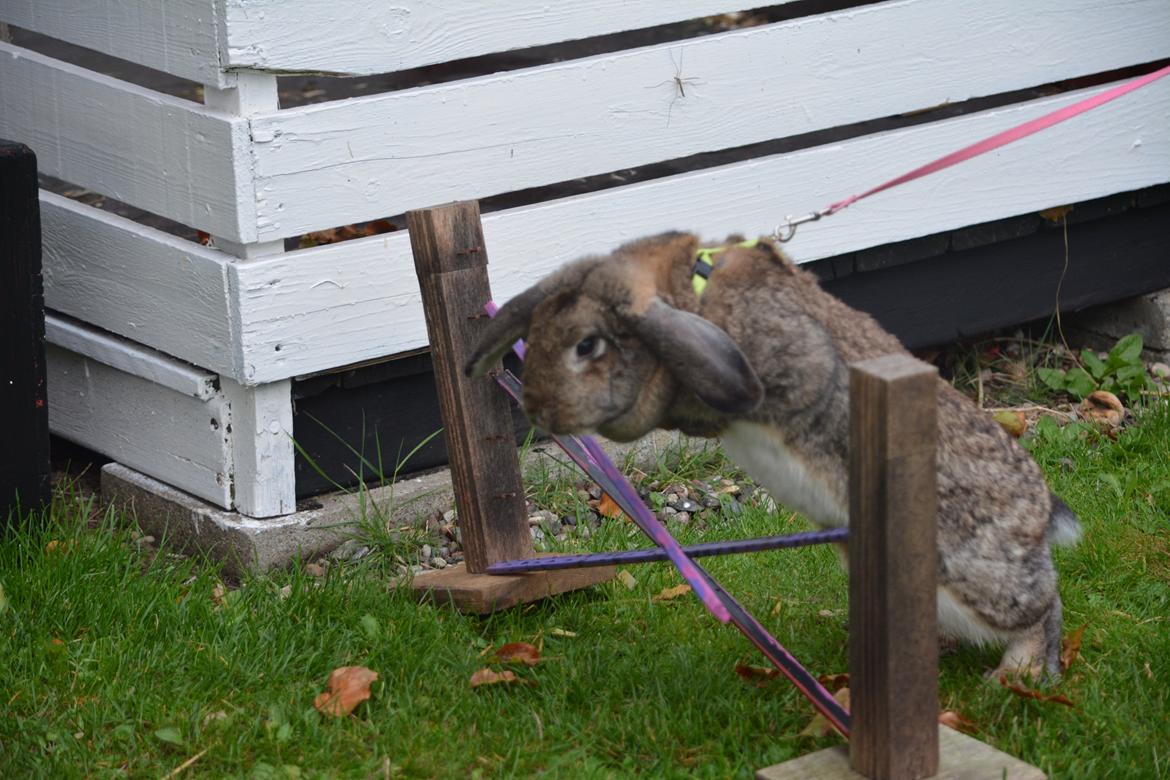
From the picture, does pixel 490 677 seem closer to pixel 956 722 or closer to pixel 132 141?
pixel 956 722

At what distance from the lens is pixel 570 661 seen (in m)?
3.11

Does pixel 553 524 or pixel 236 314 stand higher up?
pixel 236 314

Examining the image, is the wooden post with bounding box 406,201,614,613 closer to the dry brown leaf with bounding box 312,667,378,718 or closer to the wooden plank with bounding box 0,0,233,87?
the dry brown leaf with bounding box 312,667,378,718

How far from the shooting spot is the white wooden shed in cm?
349

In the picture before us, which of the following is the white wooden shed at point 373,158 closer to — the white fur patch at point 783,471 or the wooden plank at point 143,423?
the wooden plank at point 143,423

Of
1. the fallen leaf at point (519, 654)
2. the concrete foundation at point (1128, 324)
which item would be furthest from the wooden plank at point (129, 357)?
the concrete foundation at point (1128, 324)

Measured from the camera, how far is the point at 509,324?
2744 millimetres

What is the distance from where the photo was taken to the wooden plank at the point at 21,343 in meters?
3.55

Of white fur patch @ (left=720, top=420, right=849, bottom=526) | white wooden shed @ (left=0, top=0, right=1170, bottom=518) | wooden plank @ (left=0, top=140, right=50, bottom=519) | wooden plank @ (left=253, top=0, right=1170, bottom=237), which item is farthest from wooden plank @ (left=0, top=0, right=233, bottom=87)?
white fur patch @ (left=720, top=420, right=849, bottom=526)

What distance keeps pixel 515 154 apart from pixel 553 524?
3.39ft

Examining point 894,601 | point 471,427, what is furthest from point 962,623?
point 471,427

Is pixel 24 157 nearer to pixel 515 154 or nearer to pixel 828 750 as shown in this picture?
pixel 515 154

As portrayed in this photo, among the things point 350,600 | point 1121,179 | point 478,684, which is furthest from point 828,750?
point 1121,179

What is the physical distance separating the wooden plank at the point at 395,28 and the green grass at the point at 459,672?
49.8 inches
